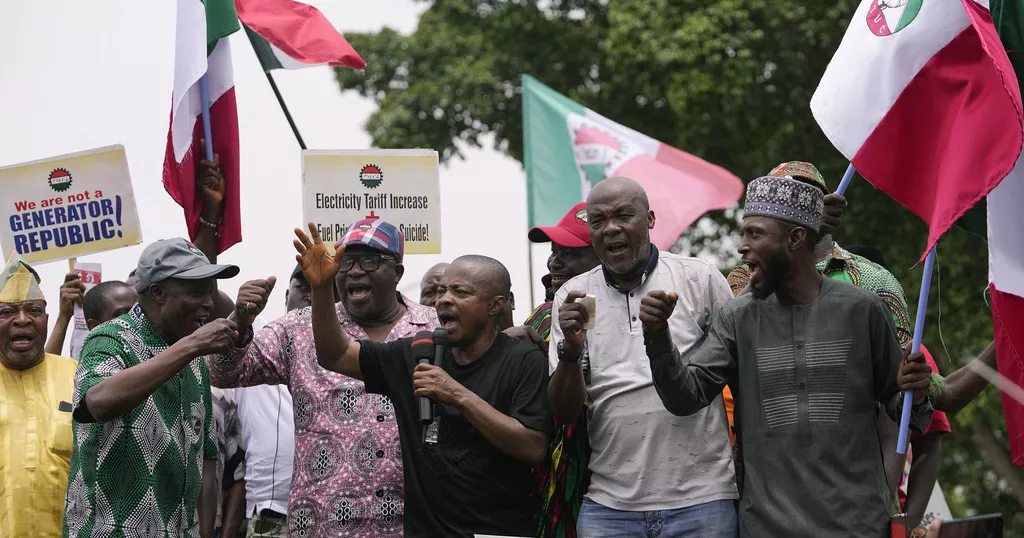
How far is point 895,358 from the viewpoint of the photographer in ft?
16.8

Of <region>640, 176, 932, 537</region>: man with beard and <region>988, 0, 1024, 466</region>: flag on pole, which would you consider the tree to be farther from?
<region>640, 176, 932, 537</region>: man with beard

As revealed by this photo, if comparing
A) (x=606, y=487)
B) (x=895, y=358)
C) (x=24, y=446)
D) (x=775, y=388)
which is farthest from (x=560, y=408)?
(x=24, y=446)

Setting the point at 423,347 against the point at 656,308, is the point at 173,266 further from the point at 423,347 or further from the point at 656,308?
the point at 656,308

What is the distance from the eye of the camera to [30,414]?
712 cm

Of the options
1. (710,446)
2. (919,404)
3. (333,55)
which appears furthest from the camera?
(333,55)

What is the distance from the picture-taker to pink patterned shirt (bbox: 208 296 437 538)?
5.96 metres

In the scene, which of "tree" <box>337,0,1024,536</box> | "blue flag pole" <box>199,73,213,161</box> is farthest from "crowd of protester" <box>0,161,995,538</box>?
"tree" <box>337,0,1024,536</box>

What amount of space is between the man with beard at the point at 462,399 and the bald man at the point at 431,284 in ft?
6.87

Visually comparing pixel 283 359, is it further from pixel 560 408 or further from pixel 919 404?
pixel 919 404

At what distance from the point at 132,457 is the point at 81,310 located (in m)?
3.21

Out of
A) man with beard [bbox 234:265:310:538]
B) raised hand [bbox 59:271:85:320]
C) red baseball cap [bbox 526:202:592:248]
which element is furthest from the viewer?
raised hand [bbox 59:271:85:320]

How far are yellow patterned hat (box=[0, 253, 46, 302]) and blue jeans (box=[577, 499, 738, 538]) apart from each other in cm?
362

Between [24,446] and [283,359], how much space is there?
5.69 ft

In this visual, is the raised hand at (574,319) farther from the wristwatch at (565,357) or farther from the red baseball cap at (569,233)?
the red baseball cap at (569,233)
